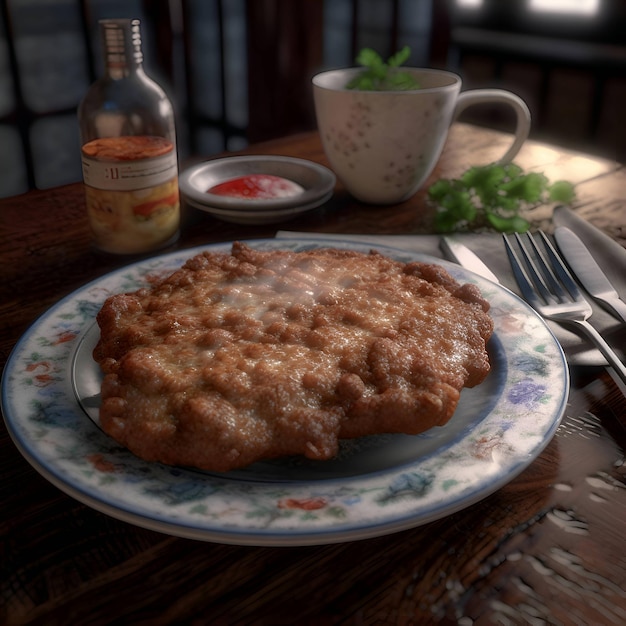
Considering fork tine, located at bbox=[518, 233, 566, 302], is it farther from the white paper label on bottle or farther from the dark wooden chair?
the dark wooden chair

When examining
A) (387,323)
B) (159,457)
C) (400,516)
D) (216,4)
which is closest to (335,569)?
(400,516)

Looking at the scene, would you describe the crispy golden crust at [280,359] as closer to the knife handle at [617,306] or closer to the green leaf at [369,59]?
the knife handle at [617,306]

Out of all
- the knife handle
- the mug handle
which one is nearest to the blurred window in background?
the mug handle

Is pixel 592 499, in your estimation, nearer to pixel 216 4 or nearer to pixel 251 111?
pixel 251 111

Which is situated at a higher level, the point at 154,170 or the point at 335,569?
the point at 154,170

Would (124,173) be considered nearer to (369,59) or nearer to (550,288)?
(369,59)

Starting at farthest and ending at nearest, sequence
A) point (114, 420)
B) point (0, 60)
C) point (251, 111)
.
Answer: point (251, 111), point (0, 60), point (114, 420)
